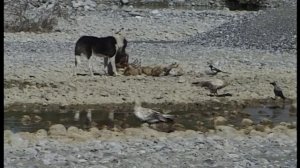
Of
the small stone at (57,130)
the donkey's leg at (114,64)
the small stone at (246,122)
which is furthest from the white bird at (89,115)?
the donkey's leg at (114,64)

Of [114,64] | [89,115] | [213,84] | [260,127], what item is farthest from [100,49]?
[260,127]

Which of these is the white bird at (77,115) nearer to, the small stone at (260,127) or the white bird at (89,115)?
the white bird at (89,115)

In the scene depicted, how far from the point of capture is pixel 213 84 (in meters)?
11.0

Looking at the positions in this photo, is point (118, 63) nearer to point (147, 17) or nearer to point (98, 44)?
point (98, 44)

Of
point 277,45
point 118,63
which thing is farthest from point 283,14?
point 118,63

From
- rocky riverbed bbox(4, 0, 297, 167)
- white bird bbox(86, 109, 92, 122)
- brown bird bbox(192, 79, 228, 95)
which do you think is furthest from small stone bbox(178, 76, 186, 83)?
white bird bbox(86, 109, 92, 122)

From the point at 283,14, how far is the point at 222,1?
13.6m

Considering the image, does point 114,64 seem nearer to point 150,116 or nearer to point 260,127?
point 150,116

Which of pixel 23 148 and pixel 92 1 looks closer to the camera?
pixel 23 148

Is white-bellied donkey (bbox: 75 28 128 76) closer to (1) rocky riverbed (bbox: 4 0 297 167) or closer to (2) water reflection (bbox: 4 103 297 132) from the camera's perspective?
(1) rocky riverbed (bbox: 4 0 297 167)

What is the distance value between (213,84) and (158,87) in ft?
2.71

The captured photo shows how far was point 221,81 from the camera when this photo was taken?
11406 millimetres

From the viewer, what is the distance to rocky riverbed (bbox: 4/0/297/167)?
630 centimetres

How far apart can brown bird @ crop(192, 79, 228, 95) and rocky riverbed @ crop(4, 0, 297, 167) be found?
14 cm
